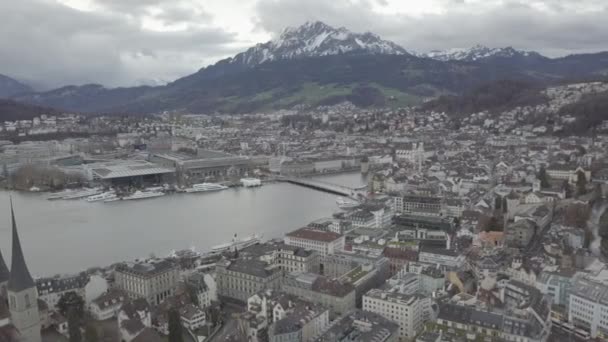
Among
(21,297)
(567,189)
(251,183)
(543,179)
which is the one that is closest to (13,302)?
(21,297)

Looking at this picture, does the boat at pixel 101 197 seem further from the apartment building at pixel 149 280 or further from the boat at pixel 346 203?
the apartment building at pixel 149 280

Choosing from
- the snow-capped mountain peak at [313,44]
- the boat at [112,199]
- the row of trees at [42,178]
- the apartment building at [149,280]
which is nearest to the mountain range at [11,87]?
the snow-capped mountain peak at [313,44]

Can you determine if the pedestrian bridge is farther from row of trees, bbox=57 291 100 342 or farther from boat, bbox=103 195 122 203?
row of trees, bbox=57 291 100 342

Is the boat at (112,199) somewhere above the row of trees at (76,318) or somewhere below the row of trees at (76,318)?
below

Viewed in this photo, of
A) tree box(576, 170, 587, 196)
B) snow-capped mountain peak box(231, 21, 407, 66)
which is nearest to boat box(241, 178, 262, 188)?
tree box(576, 170, 587, 196)

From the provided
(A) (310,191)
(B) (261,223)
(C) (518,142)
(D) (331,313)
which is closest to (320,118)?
(C) (518,142)

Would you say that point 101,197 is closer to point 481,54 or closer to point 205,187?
point 205,187
